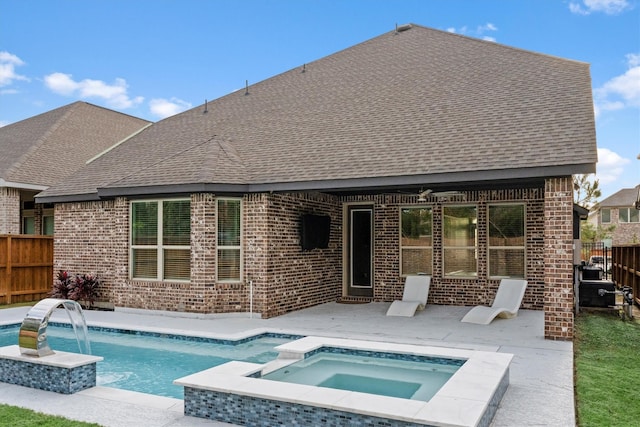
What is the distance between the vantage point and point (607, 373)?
20.9 ft

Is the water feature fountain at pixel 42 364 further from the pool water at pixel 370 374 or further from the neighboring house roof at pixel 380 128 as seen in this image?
the neighboring house roof at pixel 380 128

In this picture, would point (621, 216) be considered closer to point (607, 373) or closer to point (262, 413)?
point (607, 373)

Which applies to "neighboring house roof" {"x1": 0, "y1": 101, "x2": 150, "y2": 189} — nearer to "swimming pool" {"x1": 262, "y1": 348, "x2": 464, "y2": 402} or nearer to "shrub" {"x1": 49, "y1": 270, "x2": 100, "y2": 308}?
"shrub" {"x1": 49, "y1": 270, "x2": 100, "y2": 308}

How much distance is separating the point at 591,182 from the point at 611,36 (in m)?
23.1

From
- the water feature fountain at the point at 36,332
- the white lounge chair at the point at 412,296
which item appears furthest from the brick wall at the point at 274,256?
the water feature fountain at the point at 36,332

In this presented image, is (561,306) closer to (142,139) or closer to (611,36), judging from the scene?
(142,139)

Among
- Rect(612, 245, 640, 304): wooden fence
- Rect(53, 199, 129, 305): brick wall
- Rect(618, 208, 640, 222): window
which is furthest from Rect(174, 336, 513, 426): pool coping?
Rect(618, 208, 640, 222): window

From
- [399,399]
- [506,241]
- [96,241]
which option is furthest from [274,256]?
[399,399]

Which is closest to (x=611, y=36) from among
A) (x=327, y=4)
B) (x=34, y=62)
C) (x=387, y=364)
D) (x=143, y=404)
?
(x=327, y=4)

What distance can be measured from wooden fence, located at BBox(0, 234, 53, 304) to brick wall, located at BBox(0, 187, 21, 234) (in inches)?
60.8

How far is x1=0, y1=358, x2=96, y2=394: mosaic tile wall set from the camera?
5.48 meters

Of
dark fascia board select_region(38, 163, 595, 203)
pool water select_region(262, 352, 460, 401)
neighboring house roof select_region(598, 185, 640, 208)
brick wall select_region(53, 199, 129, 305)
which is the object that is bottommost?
pool water select_region(262, 352, 460, 401)

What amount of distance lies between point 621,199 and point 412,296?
43762mm

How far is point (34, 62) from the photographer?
85.5 ft
